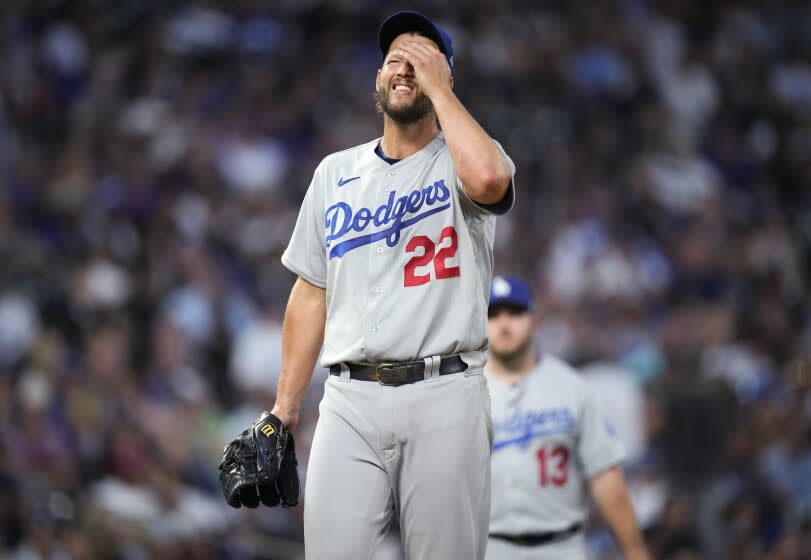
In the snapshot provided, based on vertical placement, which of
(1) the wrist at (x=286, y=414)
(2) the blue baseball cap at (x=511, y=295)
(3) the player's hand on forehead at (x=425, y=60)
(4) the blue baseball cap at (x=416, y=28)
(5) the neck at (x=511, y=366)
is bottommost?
(5) the neck at (x=511, y=366)

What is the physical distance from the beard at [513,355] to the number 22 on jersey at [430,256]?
75.4 inches

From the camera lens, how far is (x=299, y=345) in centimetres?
339

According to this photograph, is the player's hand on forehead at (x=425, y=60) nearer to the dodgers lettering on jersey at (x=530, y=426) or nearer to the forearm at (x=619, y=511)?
the dodgers lettering on jersey at (x=530, y=426)

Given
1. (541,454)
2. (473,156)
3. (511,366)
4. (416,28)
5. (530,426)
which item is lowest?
(541,454)

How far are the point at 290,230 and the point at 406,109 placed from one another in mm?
5775

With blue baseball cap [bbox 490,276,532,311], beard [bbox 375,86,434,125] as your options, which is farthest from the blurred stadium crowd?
beard [bbox 375,86,434,125]

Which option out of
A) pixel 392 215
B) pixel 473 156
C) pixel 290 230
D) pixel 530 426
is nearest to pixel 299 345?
pixel 392 215

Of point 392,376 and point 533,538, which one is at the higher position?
point 392,376

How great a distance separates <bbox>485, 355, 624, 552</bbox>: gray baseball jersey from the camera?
4809mm

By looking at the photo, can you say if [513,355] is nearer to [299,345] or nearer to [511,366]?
[511,366]

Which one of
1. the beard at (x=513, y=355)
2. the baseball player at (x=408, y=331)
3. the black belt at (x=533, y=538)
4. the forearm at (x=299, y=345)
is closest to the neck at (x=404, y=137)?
the baseball player at (x=408, y=331)

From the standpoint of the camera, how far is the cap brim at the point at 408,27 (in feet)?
10.9

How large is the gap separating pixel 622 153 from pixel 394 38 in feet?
23.4

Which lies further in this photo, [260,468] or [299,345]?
[299,345]
